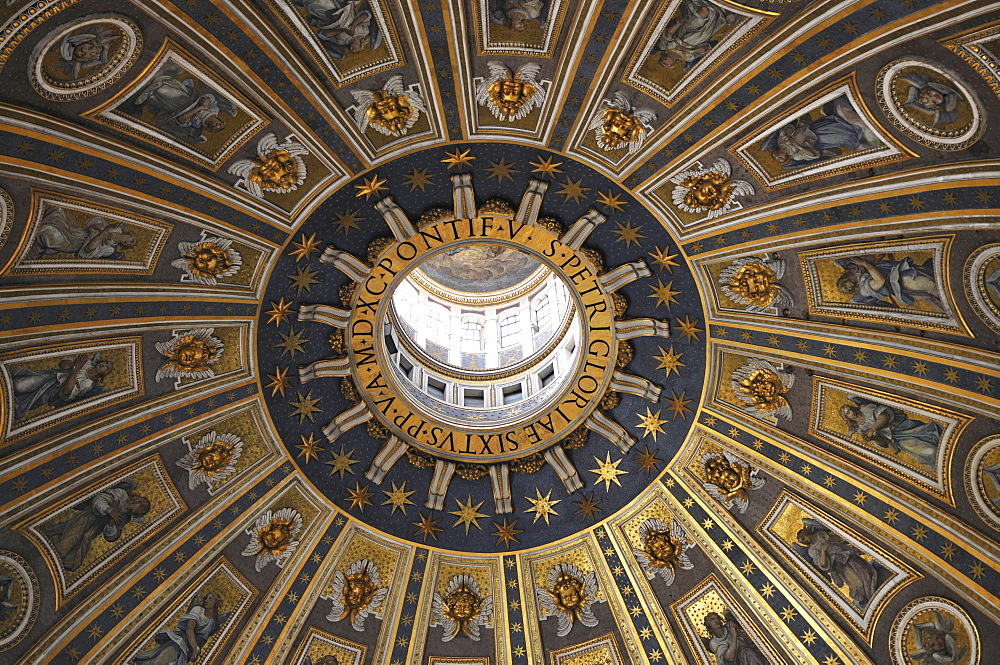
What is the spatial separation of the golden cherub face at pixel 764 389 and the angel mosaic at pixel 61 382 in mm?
13006

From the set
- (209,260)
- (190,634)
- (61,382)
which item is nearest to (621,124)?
(209,260)

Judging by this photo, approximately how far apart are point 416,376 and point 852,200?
1167cm

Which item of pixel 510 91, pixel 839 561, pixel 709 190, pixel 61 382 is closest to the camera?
pixel 510 91

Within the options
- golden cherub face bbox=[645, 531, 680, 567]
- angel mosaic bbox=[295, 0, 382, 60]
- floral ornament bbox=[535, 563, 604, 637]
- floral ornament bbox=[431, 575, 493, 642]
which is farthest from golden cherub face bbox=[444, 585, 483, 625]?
angel mosaic bbox=[295, 0, 382, 60]

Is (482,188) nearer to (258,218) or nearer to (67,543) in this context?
(258,218)

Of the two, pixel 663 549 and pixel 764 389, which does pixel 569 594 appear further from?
pixel 764 389

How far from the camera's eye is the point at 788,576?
65.6ft

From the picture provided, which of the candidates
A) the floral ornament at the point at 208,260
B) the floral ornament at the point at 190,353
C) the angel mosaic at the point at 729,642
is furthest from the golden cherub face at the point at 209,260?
the angel mosaic at the point at 729,642

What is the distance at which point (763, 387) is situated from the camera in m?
19.7

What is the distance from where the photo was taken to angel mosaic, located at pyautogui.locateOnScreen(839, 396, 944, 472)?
17891 millimetres

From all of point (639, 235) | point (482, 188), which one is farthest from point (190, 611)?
point (639, 235)

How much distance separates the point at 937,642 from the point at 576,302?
32.4 feet

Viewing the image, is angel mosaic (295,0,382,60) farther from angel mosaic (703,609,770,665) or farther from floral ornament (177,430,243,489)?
angel mosaic (703,609,770,665)

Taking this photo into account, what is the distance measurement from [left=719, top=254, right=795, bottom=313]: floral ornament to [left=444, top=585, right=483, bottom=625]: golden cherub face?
918 centimetres
